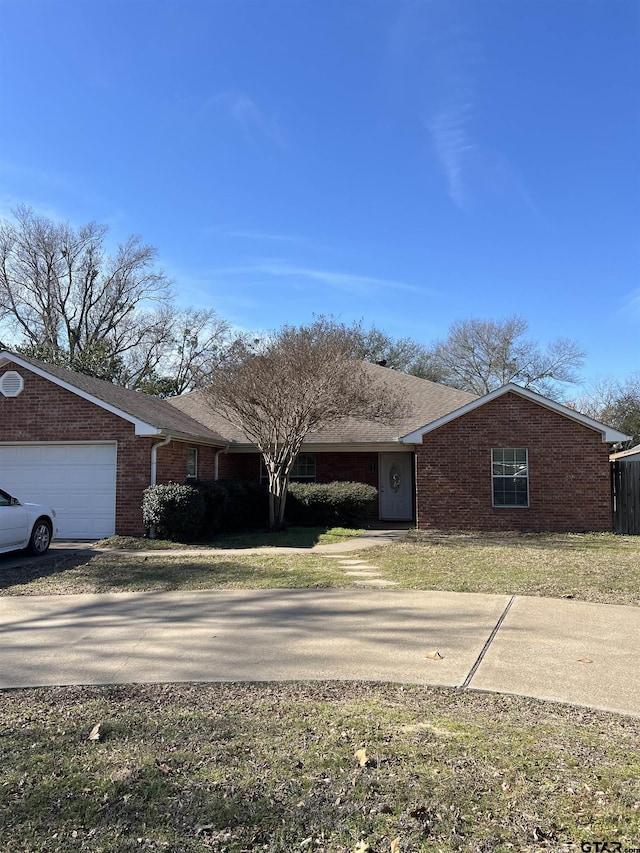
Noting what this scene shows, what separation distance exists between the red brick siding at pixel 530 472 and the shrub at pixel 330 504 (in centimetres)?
156

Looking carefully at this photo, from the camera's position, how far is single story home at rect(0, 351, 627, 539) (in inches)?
604

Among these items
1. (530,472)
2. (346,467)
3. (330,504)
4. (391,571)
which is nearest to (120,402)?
(330,504)

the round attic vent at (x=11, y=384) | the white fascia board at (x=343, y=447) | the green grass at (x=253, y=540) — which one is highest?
the round attic vent at (x=11, y=384)

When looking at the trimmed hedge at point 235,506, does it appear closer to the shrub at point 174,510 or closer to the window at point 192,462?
the shrub at point 174,510

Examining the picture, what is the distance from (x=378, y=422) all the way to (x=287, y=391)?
11.7 ft

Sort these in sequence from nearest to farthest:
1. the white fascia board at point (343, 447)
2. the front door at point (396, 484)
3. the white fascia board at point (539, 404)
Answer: the white fascia board at point (539, 404) → the white fascia board at point (343, 447) → the front door at point (396, 484)

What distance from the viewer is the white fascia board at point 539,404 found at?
1661 cm

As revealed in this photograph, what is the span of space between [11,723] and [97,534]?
11405 millimetres

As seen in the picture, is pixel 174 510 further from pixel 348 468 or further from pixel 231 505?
pixel 348 468

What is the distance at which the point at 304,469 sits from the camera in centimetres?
2078

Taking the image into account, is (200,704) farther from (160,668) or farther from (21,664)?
(21,664)

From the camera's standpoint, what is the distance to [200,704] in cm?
467

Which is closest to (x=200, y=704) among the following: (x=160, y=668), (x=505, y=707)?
(x=160, y=668)

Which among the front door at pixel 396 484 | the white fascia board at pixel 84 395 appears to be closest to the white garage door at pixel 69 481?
the white fascia board at pixel 84 395
